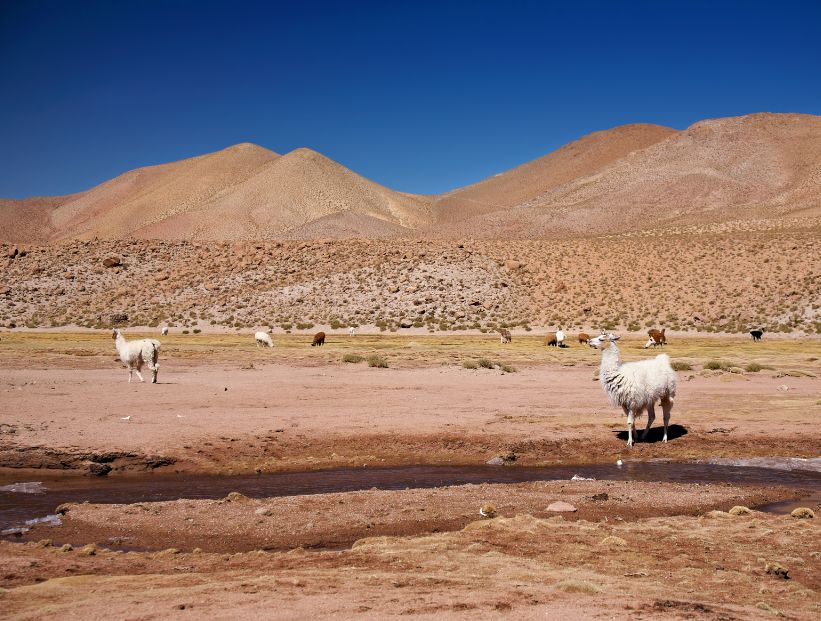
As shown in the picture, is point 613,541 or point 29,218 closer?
point 613,541

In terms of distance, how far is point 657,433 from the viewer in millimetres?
16203

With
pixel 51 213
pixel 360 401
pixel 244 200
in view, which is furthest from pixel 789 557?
pixel 51 213

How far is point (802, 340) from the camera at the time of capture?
43.8m

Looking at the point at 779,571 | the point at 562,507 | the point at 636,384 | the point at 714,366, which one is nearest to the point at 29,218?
the point at 714,366

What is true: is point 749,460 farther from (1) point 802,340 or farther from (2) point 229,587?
(1) point 802,340

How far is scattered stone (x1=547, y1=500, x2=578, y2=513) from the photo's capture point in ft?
34.0

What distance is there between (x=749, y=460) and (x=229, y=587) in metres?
10.7

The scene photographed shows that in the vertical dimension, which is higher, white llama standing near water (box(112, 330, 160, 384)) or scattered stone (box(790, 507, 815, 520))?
white llama standing near water (box(112, 330, 160, 384))

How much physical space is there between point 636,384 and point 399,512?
6.63 metres

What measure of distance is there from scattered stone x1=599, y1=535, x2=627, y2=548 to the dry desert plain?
28 millimetres

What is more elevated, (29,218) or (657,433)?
(29,218)

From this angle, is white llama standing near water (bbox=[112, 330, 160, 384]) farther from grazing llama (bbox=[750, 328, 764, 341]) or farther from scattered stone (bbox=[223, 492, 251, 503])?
grazing llama (bbox=[750, 328, 764, 341])

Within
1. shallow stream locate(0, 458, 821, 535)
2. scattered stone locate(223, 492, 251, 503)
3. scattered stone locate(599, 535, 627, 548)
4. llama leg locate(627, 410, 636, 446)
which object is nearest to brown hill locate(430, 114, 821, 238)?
llama leg locate(627, 410, 636, 446)

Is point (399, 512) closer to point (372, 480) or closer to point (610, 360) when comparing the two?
point (372, 480)
